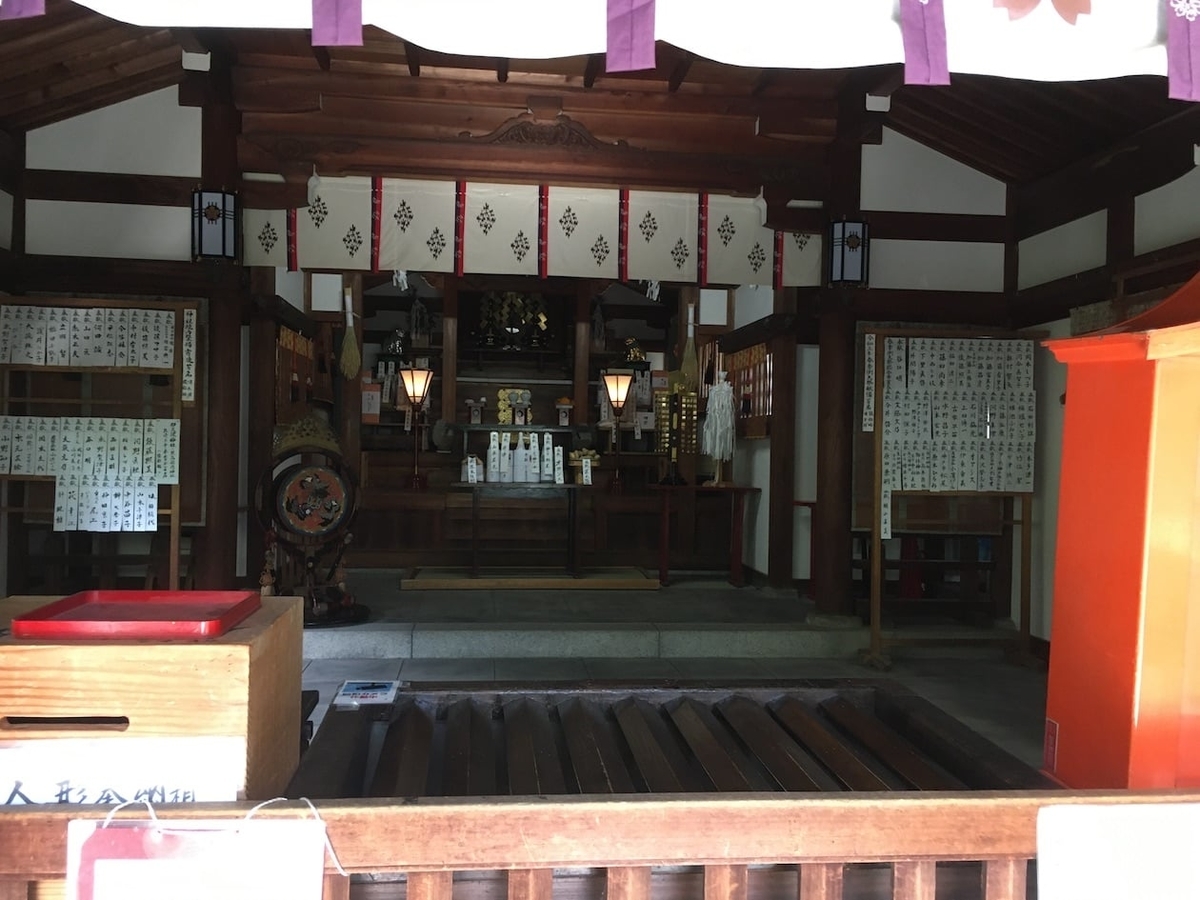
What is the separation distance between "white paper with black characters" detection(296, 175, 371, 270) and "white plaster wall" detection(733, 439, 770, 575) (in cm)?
404

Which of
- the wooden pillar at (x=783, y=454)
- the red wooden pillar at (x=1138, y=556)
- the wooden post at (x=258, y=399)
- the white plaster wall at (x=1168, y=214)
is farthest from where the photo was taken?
the wooden pillar at (x=783, y=454)

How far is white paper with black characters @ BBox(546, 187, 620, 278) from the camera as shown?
590cm

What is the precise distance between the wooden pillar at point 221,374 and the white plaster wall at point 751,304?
431 centimetres

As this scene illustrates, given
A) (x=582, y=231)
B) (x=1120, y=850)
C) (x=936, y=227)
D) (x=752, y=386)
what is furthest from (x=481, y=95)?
(x=1120, y=850)

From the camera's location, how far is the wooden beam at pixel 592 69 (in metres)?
5.21

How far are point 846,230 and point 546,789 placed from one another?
5.08 metres

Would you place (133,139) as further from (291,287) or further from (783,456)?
(783,456)

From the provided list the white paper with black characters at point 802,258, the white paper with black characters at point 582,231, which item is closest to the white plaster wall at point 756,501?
the white paper with black characters at point 802,258

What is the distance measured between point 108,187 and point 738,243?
178 inches

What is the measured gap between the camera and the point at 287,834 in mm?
1109

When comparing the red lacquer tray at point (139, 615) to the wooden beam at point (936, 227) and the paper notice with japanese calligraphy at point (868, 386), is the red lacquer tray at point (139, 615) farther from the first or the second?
the wooden beam at point (936, 227)

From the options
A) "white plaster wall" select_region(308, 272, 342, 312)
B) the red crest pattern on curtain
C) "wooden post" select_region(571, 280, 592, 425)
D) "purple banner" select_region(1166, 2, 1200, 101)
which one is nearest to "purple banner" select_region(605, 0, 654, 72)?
the red crest pattern on curtain

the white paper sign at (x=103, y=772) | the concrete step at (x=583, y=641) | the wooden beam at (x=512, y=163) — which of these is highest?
the wooden beam at (x=512, y=163)

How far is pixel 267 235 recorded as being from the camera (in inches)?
229
